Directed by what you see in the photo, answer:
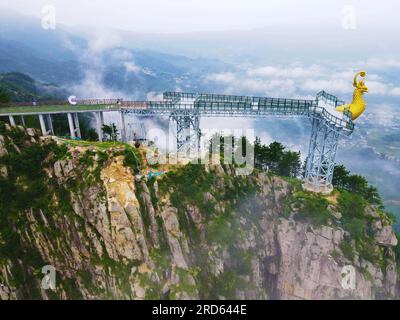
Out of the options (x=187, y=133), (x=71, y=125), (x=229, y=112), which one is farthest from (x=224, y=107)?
(x=71, y=125)

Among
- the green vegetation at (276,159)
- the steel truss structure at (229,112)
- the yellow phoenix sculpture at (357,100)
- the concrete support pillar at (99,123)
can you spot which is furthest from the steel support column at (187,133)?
the yellow phoenix sculpture at (357,100)

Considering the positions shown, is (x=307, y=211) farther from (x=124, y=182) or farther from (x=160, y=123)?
(x=160, y=123)

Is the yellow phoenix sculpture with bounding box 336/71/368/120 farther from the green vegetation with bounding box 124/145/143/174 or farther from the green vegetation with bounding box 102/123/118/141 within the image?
the green vegetation with bounding box 102/123/118/141

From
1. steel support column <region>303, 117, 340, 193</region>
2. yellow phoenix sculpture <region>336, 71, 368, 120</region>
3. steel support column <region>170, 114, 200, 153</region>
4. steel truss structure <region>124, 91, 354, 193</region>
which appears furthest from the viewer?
steel support column <region>170, 114, 200, 153</region>

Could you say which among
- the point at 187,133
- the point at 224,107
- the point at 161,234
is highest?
the point at 224,107

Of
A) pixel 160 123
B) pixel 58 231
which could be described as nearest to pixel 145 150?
pixel 58 231

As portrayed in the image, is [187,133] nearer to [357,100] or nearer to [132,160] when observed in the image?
[132,160]

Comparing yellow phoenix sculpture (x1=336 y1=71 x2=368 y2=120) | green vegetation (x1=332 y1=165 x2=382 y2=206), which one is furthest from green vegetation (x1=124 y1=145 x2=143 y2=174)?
green vegetation (x1=332 y1=165 x2=382 y2=206)
